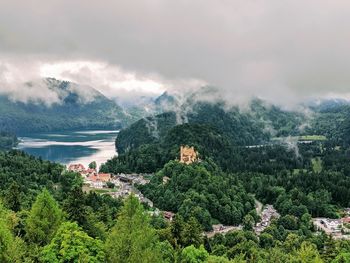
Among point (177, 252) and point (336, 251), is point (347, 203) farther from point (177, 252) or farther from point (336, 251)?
point (177, 252)

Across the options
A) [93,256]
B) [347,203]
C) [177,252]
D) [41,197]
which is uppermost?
[41,197]

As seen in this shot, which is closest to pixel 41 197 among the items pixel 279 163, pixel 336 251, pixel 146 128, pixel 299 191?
pixel 336 251

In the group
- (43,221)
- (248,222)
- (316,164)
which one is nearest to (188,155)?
(248,222)

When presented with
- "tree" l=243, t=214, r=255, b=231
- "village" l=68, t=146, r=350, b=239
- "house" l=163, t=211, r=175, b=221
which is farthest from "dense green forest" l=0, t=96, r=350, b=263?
"house" l=163, t=211, r=175, b=221

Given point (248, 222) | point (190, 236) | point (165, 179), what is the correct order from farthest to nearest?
1. point (165, 179)
2. point (248, 222)
3. point (190, 236)

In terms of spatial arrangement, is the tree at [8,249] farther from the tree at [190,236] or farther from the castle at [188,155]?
the castle at [188,155]

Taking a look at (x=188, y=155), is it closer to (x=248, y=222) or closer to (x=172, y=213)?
(x=172, y=213)
